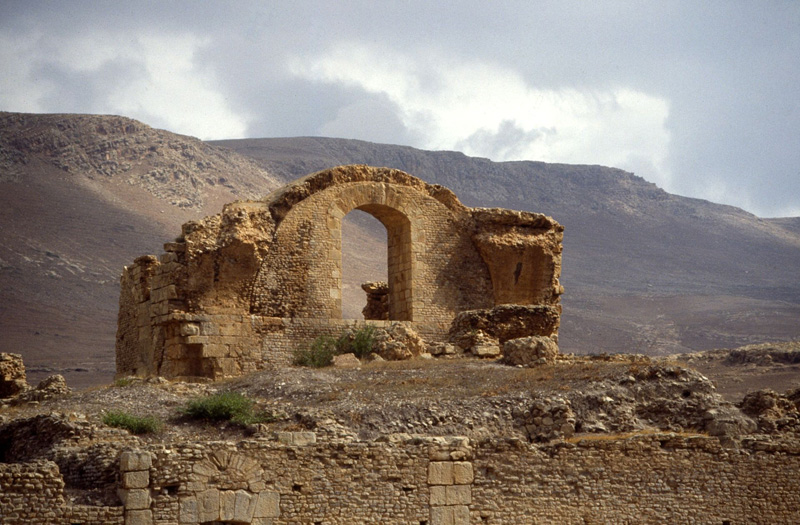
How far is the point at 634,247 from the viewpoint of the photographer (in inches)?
4126

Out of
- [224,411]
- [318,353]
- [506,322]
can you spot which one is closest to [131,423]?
[224,411]

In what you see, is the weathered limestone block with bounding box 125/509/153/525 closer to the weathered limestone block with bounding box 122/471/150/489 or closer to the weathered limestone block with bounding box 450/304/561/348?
the weathered limestone block with bounding box 122/471/150/489

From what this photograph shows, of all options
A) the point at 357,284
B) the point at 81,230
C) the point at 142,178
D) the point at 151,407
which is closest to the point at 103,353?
the point at 81,230

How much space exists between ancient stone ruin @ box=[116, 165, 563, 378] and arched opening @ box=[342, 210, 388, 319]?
38739 millimetres

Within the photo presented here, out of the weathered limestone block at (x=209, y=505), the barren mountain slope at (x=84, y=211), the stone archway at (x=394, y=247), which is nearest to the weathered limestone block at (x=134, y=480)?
the weathered limestone block at (x=209, y=505)

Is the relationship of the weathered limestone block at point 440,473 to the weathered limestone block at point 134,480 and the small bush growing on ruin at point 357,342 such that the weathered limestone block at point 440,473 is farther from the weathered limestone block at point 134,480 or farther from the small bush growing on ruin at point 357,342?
the small bush growing on ruin at point 357,342

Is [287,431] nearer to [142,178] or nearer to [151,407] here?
[151,407]

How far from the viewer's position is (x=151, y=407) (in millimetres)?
18000

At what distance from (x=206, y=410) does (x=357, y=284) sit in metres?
55.9

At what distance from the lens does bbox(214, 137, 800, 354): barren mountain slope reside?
80.3 m

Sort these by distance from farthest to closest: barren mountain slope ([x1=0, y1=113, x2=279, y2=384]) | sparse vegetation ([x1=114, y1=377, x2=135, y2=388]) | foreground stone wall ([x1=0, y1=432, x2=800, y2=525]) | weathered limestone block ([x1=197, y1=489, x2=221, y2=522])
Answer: barren mountain slope ([x1=0, y1=113, x2=279, y2=384]) < sparse vegetation ([x1=114, y1=377, x2=135, y2=388]) < weathered limestone block ([x1=197, y1=489, x2=221, y2=522]) < foreground stone wall ([x1=0, y1=432, x2=800, y2=525])

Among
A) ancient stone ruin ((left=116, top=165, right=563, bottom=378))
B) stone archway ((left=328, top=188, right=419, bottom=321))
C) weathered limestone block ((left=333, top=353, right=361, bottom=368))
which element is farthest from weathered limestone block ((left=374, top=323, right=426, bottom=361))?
stone archway ((left=328, top=188, right=419, bottom=321))

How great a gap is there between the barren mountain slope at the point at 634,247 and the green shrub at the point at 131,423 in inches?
2223

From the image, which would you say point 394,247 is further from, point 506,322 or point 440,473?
point 440,473
